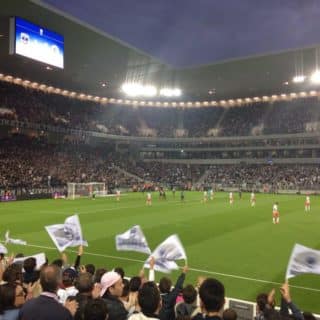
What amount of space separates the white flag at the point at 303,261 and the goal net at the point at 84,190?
44093 mm

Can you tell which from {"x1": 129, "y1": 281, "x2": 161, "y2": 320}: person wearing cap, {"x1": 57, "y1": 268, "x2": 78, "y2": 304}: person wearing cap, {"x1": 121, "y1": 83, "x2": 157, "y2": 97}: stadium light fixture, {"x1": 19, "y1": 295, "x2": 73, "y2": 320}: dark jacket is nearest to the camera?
{"x1": 19, "y1": 295, "x2": 73, "y2": 320}: dark jacket

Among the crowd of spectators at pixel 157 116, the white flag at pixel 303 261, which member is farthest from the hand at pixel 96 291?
the crowd of spectators at pixel 157 116

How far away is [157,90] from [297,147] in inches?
1148

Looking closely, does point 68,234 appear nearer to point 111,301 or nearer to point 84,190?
point 111,301

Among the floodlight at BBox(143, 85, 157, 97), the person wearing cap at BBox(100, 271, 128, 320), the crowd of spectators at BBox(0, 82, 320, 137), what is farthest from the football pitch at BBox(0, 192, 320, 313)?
the floodlight at BBox(143, 85, 157, 97)

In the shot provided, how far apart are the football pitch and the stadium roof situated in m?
21.4

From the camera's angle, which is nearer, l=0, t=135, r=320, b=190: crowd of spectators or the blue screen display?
the blue screen display

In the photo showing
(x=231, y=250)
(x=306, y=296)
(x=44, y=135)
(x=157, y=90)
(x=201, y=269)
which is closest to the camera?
(x=306, y=296)

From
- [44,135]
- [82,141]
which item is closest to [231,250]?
[44,135]

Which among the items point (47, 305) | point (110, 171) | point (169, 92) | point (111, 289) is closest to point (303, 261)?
point (111, 289)

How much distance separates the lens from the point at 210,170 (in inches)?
3307

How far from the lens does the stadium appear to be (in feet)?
27.8

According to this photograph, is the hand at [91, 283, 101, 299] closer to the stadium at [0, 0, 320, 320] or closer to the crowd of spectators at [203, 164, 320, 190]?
the stadium at [0, 0, 320, 320]

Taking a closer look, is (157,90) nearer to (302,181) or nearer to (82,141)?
(82,141)
